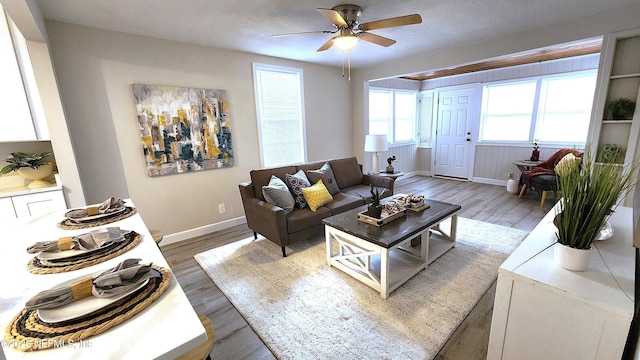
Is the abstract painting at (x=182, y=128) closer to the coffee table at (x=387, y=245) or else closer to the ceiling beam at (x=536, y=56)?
the coffee table at (x=387, y=245)

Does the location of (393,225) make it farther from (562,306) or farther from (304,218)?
(562,306)

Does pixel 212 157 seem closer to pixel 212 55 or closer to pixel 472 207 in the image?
pixel 212 55

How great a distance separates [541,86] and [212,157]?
5.97m

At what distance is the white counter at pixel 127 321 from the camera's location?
63 cm

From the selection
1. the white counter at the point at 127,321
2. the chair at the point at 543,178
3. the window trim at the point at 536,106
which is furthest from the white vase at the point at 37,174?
the window trim at the point at 536,106

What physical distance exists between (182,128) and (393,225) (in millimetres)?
2719

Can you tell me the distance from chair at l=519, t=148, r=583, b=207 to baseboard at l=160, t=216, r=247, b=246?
4691 millimetres

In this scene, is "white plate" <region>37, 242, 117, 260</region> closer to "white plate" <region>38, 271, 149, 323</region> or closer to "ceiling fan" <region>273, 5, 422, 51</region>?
"white plate" <region>38, 271, 149, 323</region>

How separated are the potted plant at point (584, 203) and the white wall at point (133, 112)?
137 inches

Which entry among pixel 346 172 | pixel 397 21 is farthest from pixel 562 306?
pixel 346 172

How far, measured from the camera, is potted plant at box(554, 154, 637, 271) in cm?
108

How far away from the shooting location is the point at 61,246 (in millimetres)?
1113

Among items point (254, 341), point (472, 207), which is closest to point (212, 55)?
point (254, 341)

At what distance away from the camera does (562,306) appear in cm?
112
